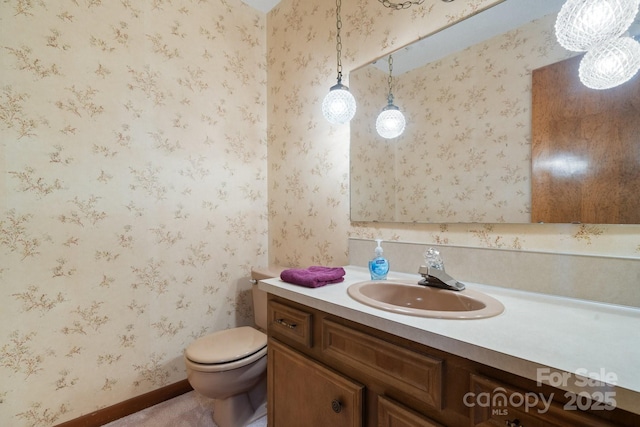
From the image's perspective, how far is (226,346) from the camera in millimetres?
1437

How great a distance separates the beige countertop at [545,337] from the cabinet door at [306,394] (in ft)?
A: 0.73

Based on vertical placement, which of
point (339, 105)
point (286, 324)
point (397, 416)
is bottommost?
point (397, 416)

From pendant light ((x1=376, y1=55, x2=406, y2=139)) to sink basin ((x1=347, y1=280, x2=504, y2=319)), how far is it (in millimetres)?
734

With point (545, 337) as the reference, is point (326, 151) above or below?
above

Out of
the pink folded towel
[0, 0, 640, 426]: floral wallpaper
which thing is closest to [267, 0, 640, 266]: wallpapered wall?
[0, 0, 640, 426]: floral wallpaper

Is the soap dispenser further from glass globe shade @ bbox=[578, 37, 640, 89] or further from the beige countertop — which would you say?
glass globe shade @ bbox=[578, 37, 640, 89]

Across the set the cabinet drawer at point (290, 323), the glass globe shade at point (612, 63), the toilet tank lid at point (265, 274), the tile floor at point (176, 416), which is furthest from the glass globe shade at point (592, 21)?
the tile floor at point (176, 416)

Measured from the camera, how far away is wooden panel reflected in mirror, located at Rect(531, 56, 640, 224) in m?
0.80

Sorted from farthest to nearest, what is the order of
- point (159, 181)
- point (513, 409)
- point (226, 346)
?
point (159, 181)
point (226, 346)
point (513, 409)

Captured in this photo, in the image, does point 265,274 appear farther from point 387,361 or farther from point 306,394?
point 387,361

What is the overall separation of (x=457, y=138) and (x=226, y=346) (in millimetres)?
1494

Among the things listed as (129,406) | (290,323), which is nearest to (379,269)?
(290,323)

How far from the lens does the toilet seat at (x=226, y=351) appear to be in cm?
130

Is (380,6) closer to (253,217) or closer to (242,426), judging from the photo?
(253,217)
